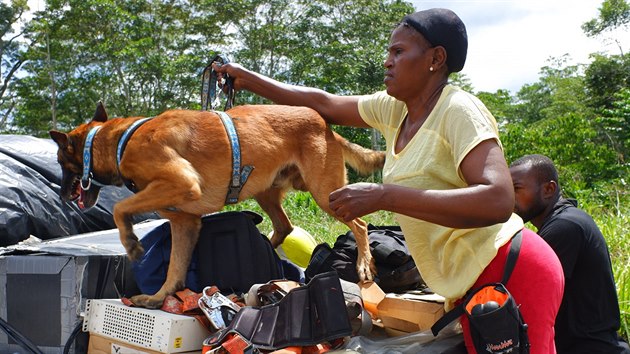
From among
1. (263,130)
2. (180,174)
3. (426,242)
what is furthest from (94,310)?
(426,242)

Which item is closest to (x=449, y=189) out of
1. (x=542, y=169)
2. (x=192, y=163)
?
(x=542, y=169)

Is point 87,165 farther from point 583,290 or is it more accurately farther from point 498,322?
point 583,290

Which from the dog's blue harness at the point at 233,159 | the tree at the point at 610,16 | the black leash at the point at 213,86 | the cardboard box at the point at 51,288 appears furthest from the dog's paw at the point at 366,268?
the tree at the point at 610,16

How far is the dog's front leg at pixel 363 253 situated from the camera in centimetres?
383

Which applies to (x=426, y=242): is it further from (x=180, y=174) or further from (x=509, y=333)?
(x=180, y=174)

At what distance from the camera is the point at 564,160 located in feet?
49.2

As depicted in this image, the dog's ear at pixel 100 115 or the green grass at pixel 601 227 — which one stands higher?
the dog's ear at pixel 100 115

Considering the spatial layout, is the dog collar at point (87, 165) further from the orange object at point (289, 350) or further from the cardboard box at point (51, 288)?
the orange object at point (289, 350)

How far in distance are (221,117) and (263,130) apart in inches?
11.1

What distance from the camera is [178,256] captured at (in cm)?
350

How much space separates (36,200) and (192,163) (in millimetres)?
1083


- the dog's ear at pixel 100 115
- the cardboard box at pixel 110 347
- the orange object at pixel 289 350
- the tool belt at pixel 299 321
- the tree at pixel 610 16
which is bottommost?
the cardboard box at pixel 110 347

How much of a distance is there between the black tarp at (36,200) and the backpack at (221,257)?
76 centimetres

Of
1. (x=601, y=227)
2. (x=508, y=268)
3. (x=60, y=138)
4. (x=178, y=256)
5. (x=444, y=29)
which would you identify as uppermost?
(x=444, y=29)
